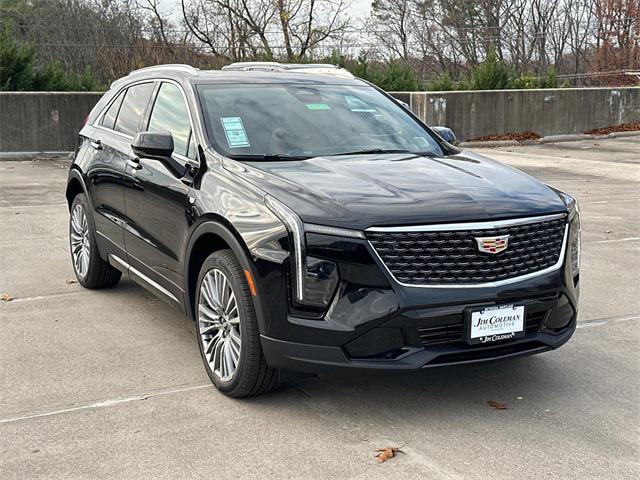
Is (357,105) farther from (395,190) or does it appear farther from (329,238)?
(329,238)

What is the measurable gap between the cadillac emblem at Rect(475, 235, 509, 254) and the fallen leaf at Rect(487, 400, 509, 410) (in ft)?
2.75

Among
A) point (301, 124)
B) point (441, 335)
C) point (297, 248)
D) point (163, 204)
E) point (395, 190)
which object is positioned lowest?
point (441, 335)

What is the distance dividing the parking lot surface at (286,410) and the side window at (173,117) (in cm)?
130

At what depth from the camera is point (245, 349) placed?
173 inches

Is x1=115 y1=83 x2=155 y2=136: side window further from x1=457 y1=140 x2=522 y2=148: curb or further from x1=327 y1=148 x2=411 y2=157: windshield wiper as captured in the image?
x1=457 y1=140 x2=522 y2=148: curb

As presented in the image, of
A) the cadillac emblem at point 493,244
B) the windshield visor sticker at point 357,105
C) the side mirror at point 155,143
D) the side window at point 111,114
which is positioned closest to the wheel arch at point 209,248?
the side mirror at point 155,143

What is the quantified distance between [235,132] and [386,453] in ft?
7.45

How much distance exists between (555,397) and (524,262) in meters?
0.80

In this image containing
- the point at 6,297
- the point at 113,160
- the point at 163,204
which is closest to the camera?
the point at 163,204

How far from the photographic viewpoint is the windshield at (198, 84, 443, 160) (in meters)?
5.27

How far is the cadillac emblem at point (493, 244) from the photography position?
4.24 meters

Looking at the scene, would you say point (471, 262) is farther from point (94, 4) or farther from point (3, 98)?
point (94, 4)

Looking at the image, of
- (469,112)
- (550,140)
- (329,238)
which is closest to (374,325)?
(329,238)

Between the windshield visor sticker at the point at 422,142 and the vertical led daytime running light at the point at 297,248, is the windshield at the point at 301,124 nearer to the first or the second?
the windshield visor sticker at the point at 422,142
